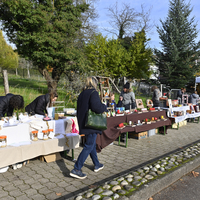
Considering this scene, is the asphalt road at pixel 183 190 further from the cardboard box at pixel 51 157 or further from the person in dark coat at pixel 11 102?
the person in dark coat at pixel 11 102

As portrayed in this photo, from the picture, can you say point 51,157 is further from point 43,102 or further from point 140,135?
point 140,135

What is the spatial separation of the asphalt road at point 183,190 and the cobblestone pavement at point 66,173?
0.84 m

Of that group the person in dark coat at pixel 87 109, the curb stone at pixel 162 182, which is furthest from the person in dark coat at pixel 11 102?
the curb stone at pixel 162 182

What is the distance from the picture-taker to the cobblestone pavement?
2.85 meters

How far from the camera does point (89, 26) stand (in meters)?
18.9

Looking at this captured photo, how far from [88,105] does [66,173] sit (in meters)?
1.40

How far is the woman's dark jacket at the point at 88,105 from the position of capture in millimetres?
3014

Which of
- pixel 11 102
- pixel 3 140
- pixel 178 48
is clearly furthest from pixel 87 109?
pixel 178 48

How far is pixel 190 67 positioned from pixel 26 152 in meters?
16.1

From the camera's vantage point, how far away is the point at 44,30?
10984 mm

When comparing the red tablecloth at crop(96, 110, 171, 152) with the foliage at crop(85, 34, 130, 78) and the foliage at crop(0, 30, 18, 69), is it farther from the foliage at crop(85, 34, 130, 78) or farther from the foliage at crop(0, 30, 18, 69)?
the foliage at crop(0, 30, 18, 69)

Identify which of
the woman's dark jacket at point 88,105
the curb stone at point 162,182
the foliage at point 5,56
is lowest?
the curb stone at point 162,182

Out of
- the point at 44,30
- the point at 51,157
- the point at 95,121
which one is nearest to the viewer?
the point at 95,121

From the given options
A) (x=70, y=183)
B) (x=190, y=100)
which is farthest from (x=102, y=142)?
(x=190, y=100)
